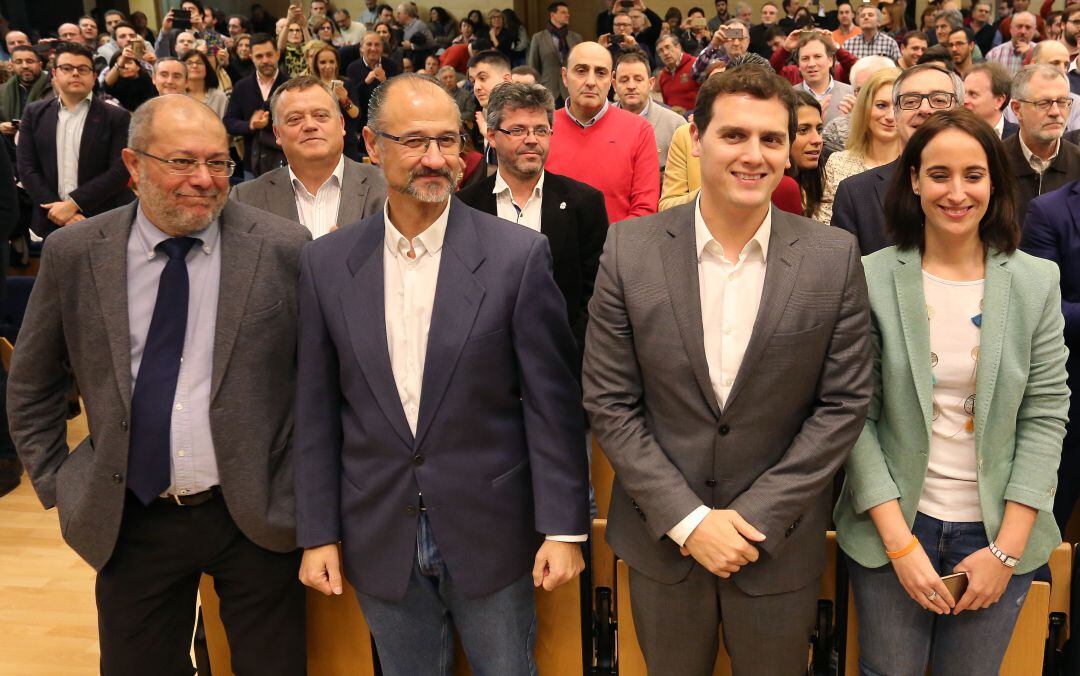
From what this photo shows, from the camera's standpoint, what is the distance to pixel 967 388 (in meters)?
1.79

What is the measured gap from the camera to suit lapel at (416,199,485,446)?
173 centimetres

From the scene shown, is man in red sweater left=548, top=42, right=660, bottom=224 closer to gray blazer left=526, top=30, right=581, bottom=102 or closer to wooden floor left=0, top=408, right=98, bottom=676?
wooden floor left=0, top=408, right=98, bottom=676

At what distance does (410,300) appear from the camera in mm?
1798

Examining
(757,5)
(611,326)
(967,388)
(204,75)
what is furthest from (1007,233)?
(757,5)

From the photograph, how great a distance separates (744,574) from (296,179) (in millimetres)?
1961

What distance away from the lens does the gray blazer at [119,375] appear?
186 cm

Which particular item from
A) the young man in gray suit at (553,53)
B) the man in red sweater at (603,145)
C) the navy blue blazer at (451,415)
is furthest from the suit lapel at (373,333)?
the young man in gray suit at (553,53)

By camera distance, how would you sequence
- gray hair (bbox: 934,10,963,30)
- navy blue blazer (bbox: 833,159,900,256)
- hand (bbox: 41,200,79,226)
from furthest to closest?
gray hair (bbox: 934,10,963,30), hand (bbox: 41,200,79,226), navy blue blazer (bbox: 833,159,900,256)

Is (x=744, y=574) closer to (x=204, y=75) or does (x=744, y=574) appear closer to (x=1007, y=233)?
(x=1007, y=233)

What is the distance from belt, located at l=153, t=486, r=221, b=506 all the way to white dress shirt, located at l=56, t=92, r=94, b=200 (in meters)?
3.79

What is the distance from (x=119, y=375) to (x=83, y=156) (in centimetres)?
372

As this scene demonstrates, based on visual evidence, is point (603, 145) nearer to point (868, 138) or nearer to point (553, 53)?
point (868, 138)

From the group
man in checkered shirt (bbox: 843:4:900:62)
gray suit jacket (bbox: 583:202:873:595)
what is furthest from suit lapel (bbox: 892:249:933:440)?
man in checkered shirt (bbox: 843:4:900:62)

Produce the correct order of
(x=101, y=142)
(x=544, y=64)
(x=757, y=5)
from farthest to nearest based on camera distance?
(x=757, y=5), (x=544, y=64), (x=101, y=142)
